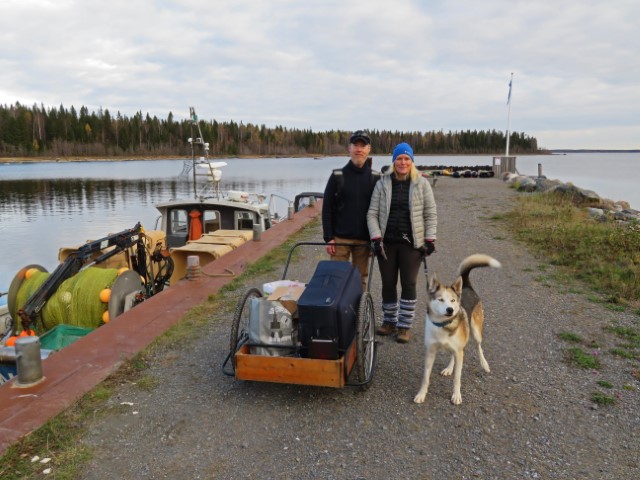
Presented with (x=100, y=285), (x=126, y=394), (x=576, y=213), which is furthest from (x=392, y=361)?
(x=576, y=213)

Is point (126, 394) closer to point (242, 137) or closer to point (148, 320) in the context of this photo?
point (148, 320)

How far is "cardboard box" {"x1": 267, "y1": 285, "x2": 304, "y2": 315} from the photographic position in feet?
14.2

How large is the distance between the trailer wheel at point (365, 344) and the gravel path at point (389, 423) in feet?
0.57

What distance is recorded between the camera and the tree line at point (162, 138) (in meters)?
114

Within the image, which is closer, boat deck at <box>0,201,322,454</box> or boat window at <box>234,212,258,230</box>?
boat deck at <box>0,201,322,454</box>

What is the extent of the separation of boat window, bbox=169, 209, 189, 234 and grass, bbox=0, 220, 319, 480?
7817 mm

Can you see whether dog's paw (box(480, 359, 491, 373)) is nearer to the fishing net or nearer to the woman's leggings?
the woman's leggings

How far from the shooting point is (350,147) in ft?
15.6

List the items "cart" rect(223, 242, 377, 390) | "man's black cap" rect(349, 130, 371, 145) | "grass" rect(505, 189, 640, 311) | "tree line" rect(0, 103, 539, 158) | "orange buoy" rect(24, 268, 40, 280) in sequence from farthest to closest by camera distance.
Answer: "tree line" rect(0, 103, 539, 158)
"orange buoy" rect(24, 268, 40, 280)
"grass" rect(505, 189, 640, 311)
"man's black cap" rect(349, 130, 371, 145)
"cart" rect(223, 242, 377, 390)

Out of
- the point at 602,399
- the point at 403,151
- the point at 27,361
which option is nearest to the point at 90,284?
the point at 27,361

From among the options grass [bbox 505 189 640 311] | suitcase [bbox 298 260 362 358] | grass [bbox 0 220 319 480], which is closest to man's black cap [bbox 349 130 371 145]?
suitcase [bbox 298 260 362 358]

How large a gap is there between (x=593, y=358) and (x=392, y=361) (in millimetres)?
1956

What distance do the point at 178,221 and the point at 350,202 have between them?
9.36m

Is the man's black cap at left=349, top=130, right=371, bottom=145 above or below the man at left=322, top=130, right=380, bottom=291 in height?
above
